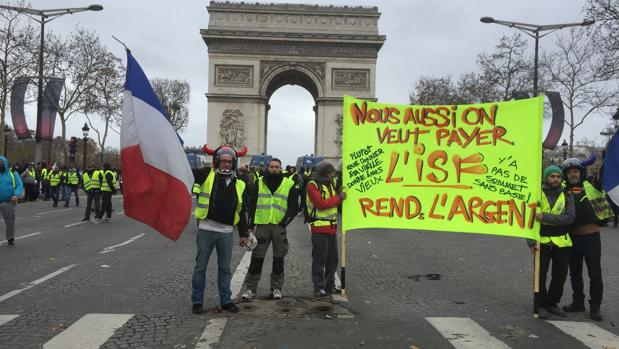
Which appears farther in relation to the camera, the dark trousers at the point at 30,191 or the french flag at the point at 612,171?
the dark trousers at the point at 30,191

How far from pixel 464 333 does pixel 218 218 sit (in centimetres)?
270

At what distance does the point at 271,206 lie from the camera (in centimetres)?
636

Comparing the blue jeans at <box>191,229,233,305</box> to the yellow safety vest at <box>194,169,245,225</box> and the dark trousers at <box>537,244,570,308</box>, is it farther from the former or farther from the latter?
the dark trousers at <box>537,244,570,308</box>

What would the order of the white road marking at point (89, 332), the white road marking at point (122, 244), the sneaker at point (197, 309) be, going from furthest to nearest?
1. the white road marking at point (122, 244)
2. the sneaker at point (197, 309)
3. the white road marking at point (89, 332)

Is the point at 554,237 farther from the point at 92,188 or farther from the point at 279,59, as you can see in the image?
the point at 279,59

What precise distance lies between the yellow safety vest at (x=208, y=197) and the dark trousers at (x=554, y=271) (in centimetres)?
342

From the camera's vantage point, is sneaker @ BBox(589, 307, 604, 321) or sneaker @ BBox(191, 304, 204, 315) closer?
sneaker @ BBox(191, 304, 204, 315)

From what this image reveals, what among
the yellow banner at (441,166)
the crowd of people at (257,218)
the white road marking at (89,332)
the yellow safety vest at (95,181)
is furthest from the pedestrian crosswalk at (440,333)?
Answer: the yellow safety vest at (95,181)

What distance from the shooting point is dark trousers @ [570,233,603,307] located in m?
5.86

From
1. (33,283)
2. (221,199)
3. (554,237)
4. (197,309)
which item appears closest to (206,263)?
(197,309)

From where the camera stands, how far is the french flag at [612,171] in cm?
574

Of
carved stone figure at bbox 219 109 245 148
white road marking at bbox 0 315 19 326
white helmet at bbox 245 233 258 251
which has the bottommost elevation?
white road marking at bbox 0 315 19 326

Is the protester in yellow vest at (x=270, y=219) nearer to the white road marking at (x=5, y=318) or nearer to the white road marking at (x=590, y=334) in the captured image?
the white road marking at (x=5, y=318)

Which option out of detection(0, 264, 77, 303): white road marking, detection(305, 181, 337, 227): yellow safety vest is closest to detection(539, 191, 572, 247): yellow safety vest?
detection(305, 181, 337, 227): yellow safety vest
